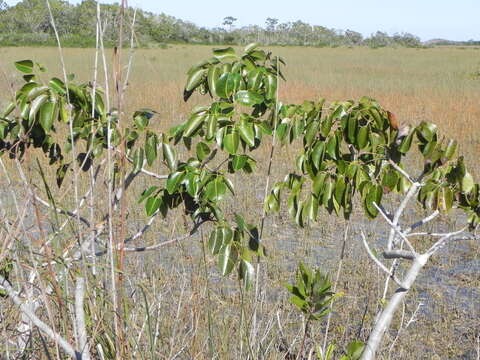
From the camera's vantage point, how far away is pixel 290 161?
665cm

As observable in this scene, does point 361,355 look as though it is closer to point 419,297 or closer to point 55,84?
point 55,84

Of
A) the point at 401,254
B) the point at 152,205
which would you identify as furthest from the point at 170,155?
the point at 401,254

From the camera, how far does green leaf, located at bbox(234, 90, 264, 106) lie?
1658 mm

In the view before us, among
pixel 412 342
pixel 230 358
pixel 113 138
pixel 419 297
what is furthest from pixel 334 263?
pixel 113 138

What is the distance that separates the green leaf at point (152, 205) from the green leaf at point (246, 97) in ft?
1.32

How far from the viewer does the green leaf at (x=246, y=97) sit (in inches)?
65.3

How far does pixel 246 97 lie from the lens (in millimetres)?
1668

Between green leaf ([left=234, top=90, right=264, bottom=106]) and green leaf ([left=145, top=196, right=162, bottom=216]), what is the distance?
1.32 feet

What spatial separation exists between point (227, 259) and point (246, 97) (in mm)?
484

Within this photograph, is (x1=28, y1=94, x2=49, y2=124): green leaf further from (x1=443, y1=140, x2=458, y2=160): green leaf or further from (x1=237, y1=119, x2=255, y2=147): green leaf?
(x1=443, y1=140, x2=458, y2=160): green leaf

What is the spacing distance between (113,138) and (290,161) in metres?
4.89

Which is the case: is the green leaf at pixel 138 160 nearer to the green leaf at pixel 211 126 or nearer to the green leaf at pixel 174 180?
the green leaf at pixel 174 180

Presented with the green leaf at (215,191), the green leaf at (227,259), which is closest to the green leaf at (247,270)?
the green leaf at (227,259)

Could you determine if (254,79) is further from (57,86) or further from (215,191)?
(57,86)
